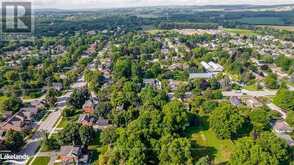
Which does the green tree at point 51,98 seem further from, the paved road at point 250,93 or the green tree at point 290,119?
the green tree at point 290,119

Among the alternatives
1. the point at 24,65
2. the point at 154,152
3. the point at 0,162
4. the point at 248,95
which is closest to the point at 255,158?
the point at 154,152

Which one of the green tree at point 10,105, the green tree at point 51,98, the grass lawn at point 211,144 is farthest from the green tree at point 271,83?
the green tree at point 10,105

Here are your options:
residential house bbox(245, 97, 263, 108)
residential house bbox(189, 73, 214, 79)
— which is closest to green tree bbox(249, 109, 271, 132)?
residential house bbox(245, 97, 263, 108)

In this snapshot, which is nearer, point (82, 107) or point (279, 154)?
point (279, 154)

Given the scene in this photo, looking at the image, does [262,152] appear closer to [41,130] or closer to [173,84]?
[41,130]

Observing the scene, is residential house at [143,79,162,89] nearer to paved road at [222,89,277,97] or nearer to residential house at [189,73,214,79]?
residential house at [189,73,214,79]

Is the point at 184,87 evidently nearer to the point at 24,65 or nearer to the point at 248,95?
the point at 248,95

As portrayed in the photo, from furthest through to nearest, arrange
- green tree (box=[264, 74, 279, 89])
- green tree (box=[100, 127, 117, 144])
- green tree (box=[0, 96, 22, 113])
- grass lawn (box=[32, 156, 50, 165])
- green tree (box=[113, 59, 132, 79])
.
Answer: green tree (box=[113, 59, 132, 79]) < green tree (box=[264, 74, 279, 89]) < green tree (box=[0, 96, 22, 113]) < green tree (box=[100, 127, 117, 144]) < grass lawn (box=[32, 156, 50, 165])
